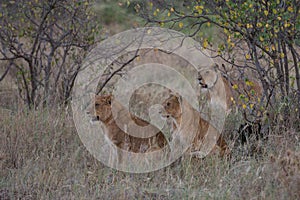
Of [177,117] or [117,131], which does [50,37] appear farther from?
[177,117]

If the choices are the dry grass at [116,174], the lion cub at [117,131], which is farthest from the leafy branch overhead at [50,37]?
the dry grass at [116,174]

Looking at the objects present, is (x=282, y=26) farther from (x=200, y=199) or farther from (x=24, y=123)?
(x=24, y=123)

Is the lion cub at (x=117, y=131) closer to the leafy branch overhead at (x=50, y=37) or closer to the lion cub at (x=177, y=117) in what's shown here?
the lion cub at (x=177, y=117)

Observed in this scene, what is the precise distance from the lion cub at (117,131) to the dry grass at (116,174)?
41cm

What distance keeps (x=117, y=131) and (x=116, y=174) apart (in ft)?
3.60

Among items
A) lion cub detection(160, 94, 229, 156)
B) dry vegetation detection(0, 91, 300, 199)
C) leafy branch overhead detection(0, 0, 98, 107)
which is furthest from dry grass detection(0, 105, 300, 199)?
leafy branch overhead detection(0, 0, 98, 107)

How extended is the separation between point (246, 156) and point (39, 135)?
250 centimetres

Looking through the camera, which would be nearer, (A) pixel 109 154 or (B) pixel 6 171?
(B) pixel 6 171

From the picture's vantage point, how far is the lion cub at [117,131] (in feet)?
21.8

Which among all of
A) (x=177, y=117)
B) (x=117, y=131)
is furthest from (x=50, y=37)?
(x=177, y=117)

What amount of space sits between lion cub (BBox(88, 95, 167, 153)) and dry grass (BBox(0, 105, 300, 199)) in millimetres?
407

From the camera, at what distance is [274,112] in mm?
6504

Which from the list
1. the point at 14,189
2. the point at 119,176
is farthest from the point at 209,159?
the point at 14,189

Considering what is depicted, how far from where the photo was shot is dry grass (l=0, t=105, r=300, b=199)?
504 cm
